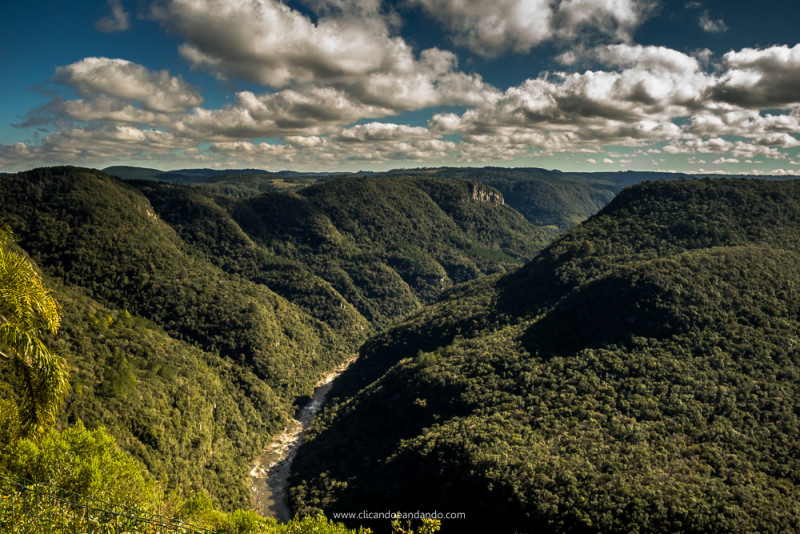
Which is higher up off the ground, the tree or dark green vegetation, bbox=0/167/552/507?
the tree

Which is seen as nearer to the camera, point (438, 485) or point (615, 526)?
point (615, 526)

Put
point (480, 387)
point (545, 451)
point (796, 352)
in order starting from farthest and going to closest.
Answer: point (480, 387), point (796, 352), point (545, 451)

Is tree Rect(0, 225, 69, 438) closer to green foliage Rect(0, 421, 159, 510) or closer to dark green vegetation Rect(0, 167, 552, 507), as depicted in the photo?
green foliage Rect(0, 421, 159, 510)

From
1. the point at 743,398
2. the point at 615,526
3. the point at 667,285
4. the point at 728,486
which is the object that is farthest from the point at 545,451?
the point at 667,285

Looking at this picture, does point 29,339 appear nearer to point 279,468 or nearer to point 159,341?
point 279,468

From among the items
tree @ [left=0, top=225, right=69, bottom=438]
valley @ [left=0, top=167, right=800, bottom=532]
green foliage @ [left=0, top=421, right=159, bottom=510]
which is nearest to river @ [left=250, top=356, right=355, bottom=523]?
valley @ [left=0, top=167, right=800, bottom=532]

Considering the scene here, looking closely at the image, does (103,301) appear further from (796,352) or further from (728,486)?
(796,352)

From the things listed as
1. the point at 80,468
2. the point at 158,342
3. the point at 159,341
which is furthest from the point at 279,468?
the point at 80,468

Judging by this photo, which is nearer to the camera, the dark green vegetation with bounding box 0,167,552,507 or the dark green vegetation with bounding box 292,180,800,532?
the dark green vegetation with bounding box 292,180,800,532
